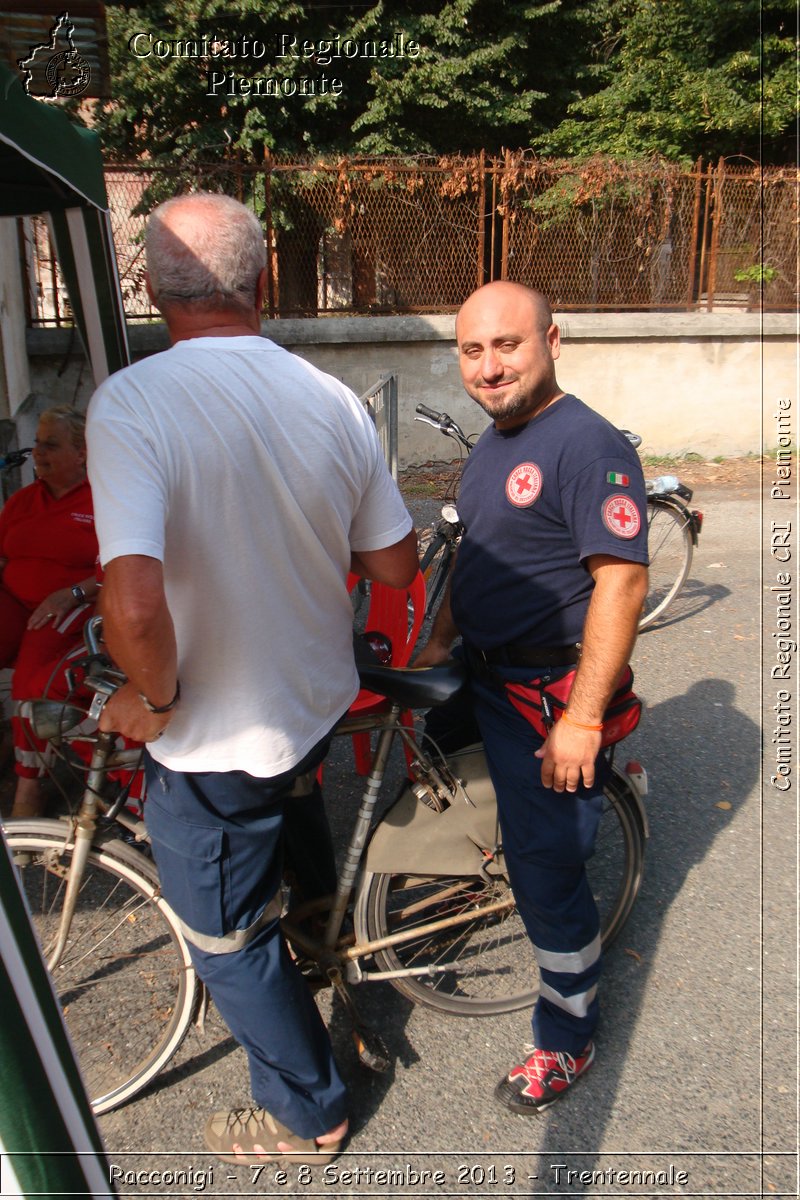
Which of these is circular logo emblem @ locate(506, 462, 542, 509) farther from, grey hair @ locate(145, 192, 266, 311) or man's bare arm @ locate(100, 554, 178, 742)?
→ man's bare arm @ locate(100, 554, 178, 742)

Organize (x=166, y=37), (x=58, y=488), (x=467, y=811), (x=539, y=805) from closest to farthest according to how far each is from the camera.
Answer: (x=539, y=805), (x=467, y=811), (x=58, y=488), (x=166, y=37)

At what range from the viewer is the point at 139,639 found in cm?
148

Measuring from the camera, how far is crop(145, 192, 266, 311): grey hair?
1.57 meters

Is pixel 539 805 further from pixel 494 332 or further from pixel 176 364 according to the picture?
pixel 176 364

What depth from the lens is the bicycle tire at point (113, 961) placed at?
2.15 m

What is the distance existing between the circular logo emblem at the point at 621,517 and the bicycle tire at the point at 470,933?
0.85 metres

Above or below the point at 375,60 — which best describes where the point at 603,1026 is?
below

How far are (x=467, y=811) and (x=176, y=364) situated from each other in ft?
4.58

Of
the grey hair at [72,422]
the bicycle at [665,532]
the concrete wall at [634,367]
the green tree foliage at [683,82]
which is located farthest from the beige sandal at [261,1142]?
the green tree foliage at [683,82]

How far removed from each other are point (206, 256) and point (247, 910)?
4.39ft

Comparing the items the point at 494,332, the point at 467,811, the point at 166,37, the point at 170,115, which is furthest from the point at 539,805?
the point at 170,115

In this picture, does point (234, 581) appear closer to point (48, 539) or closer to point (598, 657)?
point (598, 657)

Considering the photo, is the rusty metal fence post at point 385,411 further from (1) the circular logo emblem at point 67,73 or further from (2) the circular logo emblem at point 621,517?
(2) the circular logo emblem at point 621,517

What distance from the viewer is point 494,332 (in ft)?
6.72
